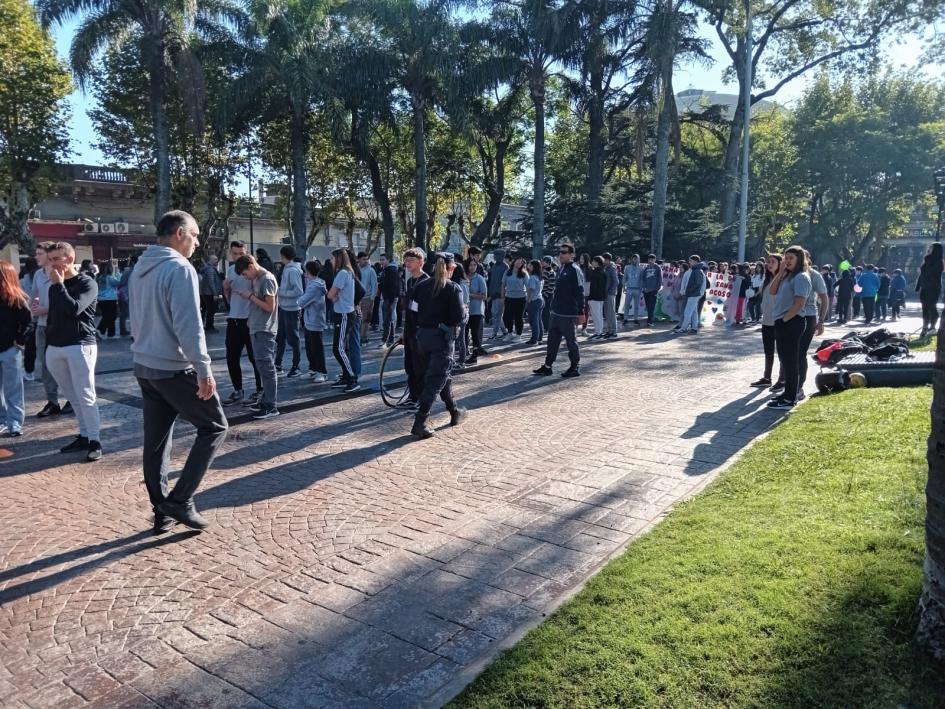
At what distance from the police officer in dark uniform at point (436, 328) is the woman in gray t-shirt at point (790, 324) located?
3836mm

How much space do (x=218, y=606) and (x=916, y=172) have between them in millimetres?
42267

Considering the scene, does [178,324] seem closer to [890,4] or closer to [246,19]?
[246,19]

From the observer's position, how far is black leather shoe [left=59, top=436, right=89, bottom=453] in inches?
252

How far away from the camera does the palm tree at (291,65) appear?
77.2 feet

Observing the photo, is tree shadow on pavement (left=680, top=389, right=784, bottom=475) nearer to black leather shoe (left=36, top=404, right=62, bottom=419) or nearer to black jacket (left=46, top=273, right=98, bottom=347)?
black jacket (left=46, top=273, right=98, bottom=347)

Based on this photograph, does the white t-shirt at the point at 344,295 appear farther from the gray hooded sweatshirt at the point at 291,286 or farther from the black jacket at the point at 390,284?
the black jacket at the point at 390,284

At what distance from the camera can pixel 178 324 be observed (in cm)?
410

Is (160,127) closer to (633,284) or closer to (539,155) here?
(539,155)

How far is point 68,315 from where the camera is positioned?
6113 millimetres

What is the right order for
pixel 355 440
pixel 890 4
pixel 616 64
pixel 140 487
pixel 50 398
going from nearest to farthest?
pixel 140 487
pixel 355 440
pixel 50 398
pixel 616 64
pixel 890 4

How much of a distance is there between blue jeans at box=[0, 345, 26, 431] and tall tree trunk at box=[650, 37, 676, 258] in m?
20.6

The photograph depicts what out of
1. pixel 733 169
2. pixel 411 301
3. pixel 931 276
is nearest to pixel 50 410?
pixel 411 301

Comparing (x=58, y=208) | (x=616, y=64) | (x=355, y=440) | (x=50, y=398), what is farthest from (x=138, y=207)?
(x=355, y=440)

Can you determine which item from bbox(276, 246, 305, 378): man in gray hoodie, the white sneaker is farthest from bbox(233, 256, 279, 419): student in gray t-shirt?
bbox(276, 246, 305, 378): man in gray hoodie
